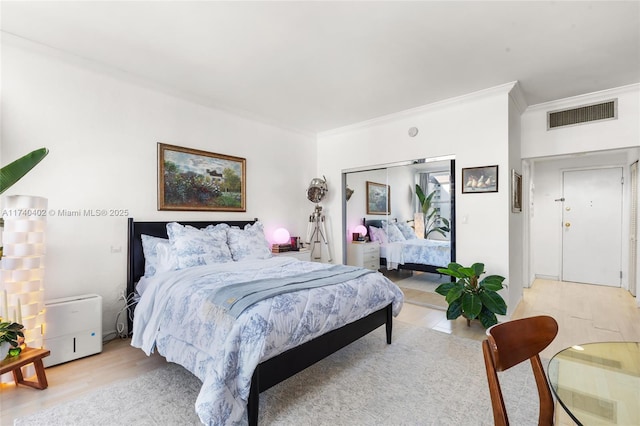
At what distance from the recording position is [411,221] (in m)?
4.52

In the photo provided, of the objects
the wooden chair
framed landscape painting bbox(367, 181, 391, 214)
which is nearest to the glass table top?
the wooden chair

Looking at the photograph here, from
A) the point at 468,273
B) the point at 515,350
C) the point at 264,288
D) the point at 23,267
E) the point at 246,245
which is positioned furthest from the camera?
the point at 246,245

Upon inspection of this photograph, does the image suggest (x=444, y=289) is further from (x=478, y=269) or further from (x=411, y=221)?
(x=411, y=221)

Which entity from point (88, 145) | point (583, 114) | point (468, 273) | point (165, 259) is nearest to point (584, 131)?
point (583, 114)

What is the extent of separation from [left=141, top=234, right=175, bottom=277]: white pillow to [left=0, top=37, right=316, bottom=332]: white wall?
9.0 inches

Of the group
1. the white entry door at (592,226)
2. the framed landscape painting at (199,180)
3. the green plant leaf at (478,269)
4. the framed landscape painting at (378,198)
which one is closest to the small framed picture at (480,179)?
the green plant leaf at (478,269)

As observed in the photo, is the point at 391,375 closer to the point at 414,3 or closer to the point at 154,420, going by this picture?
the point at 154,420

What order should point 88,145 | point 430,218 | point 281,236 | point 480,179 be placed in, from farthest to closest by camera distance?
point 281,236, point 430,218, point 480,179, point 88,145

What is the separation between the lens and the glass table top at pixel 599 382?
1.05 meters

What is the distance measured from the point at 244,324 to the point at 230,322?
0.15m

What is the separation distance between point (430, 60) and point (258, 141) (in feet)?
8.68

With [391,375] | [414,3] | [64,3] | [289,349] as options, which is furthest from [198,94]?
[391,375]

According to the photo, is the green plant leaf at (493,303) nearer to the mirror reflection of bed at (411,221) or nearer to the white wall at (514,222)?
the white wall at (514,222)

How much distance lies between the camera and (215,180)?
403 centimetres
